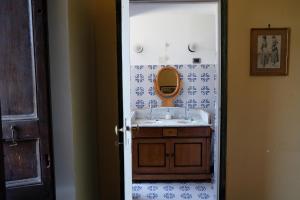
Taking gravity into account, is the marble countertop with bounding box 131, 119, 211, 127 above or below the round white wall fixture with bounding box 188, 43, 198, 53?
below

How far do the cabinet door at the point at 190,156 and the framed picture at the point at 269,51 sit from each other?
145 cm

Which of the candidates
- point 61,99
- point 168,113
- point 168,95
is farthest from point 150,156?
point 61,99

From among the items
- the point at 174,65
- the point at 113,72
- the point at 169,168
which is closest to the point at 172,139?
the point at 169,168

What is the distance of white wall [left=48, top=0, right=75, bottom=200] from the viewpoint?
142cm

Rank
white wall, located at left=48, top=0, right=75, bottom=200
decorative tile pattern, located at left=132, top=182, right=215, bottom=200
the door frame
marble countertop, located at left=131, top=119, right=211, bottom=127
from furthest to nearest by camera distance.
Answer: marble countertop, located at left=131, top=119, right=211, bottom=127 → decorative tile pattern, located at left=132, top=182, right=215, bottom=200 → the door frame → white wall, located at left=48, top=0, right=75, bottom=200

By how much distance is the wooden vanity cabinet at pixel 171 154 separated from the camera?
131 inches

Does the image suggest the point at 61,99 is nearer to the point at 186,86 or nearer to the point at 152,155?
the point at 152,155

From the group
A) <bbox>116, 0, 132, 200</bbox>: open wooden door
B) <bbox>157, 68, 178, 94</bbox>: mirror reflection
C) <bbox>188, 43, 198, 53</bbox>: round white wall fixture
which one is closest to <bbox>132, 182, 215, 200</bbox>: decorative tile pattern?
<bbox>157, 68, 178, 94</bbox>: mirror reflection

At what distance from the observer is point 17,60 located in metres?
1.31

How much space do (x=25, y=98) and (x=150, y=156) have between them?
223cm

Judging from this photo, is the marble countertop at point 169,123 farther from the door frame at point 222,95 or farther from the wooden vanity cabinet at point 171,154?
the door frame at point 222,95

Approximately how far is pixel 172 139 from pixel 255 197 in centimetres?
131

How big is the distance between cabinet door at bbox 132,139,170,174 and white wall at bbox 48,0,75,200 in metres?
1.85

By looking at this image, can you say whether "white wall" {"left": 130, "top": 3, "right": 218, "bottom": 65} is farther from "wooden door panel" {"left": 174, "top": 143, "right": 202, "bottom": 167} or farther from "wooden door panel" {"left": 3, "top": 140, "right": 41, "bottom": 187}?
"wooden door panel" {"left": 3, "top": 140, "right": 41, "bottom": 187}
